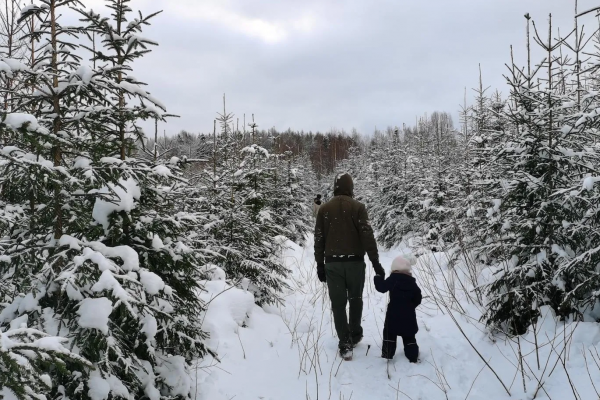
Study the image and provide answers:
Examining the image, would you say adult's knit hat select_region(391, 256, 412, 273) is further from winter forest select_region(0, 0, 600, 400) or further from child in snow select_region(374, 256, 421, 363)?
winter forest select_region(0, 0, 600, 400)

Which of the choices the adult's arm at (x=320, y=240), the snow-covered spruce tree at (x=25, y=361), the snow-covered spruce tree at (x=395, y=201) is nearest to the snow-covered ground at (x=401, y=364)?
the adult's arm at (x=320, y=240)

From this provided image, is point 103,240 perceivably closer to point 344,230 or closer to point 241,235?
point 344,230

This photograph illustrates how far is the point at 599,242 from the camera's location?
4.20 meters

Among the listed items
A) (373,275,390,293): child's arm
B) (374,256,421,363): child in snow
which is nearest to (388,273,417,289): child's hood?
(374,256,421,363): child in snow

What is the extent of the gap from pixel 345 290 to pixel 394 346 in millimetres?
950

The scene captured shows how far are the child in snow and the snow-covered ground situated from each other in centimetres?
19

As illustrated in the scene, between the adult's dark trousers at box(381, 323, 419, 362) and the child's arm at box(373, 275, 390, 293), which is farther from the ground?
the child's arm at box(373, 275, 390, 293)

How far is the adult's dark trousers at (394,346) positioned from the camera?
15.3 feet

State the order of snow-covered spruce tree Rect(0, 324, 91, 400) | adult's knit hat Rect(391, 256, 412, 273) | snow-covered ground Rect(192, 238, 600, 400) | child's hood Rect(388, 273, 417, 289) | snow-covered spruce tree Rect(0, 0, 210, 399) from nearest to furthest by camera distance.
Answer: snow-covered spruce tree Rect(0, 324, 91, 400) → snow-covered spruce tree Rect(0, 0, 210, 399) → snow-covered ground Rect(192, 238, 600, 400) → child's hood Rect(388, 273, 417, 289) → adult's knit hat Rect(391, 256, 412, 273)

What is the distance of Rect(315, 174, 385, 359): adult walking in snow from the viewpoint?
509 centimetres

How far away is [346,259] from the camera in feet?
16.8

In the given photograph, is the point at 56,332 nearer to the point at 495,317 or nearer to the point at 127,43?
the point at 127,43

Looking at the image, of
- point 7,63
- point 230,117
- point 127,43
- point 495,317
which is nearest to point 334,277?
point 495,317

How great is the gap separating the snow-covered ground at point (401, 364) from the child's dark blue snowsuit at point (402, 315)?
0.58 ft
